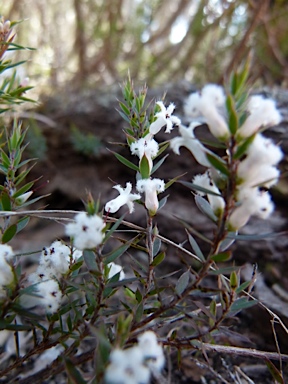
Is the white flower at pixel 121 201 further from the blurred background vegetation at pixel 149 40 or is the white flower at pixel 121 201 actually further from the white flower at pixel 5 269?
the blurred background vegetation at pixel 149 40

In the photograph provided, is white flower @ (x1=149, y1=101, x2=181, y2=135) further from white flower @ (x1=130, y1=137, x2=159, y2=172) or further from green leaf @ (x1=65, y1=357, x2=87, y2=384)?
green leaf @ (x1=65, y1=357, x2=87, y2=384)

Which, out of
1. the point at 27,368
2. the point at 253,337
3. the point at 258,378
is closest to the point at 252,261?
the point at 253,337

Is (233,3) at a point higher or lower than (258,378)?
higher

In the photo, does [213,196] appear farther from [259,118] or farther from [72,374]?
[72,374]

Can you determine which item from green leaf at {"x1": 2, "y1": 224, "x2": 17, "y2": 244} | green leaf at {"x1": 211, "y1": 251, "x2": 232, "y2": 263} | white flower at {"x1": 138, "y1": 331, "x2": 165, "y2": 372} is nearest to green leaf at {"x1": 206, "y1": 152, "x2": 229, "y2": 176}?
green leaf at {"x1": 211, "y1": 251, "x2": 232, "y2": 263}

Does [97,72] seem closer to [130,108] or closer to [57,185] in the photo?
[57,185]
